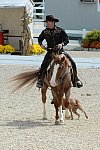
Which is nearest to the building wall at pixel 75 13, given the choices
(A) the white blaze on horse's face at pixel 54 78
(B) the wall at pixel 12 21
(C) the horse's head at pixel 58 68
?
(B) the wall at pixel 12 21

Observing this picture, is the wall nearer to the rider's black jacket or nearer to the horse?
the horse

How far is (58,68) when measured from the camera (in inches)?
340

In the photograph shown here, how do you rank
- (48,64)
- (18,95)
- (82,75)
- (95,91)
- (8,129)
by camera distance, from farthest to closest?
(82,75)
(95,91)
(18,95)
(48,64)
(8,129)

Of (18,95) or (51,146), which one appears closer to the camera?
(51,146)

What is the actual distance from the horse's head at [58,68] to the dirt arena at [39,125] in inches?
30.5

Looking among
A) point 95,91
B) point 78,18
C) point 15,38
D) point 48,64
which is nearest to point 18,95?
point 95,91

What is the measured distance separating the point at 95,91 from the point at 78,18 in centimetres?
1438

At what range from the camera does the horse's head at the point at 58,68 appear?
8641mm

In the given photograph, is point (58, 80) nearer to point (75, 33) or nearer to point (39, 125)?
point (39, 125)

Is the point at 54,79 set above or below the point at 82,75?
above

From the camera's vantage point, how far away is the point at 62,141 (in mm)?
7617

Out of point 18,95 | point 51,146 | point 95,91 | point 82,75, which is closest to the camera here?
point 51,146

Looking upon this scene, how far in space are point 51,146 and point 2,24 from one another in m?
15.0

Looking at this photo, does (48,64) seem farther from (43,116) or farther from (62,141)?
(62,141)
